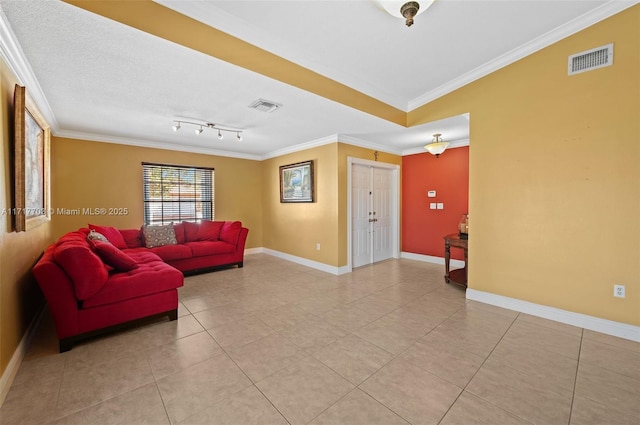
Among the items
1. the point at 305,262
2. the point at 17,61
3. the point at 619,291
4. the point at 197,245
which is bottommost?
the point at 305,262

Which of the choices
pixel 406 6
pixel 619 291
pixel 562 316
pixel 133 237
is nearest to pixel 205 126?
pixel 133 237

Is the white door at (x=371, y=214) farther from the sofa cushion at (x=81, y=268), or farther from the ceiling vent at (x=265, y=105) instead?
the sofa cushion at (x=81, y=268)

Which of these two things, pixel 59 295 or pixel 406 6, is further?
pixel 59 295

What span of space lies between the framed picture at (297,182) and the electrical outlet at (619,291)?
4.18 metres

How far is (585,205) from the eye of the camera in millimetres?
2570

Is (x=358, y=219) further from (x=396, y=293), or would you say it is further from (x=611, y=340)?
(x=611, y=340)

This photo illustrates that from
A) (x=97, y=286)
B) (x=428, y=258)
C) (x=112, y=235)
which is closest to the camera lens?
(x=97, y=286)

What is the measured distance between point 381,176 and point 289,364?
4477 mm

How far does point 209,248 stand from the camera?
4.77m

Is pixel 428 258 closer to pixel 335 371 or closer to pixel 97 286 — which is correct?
pixel 335 371

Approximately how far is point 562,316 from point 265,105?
416 cm

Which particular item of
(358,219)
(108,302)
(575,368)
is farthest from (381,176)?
(108,302)

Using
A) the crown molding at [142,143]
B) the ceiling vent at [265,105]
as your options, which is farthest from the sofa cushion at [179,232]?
the ceiling vent at [265,105]

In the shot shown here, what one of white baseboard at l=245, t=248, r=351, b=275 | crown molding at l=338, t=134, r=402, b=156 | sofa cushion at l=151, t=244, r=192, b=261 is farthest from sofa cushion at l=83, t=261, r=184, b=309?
crown molding at l=338, t=134, r=402, b=156
